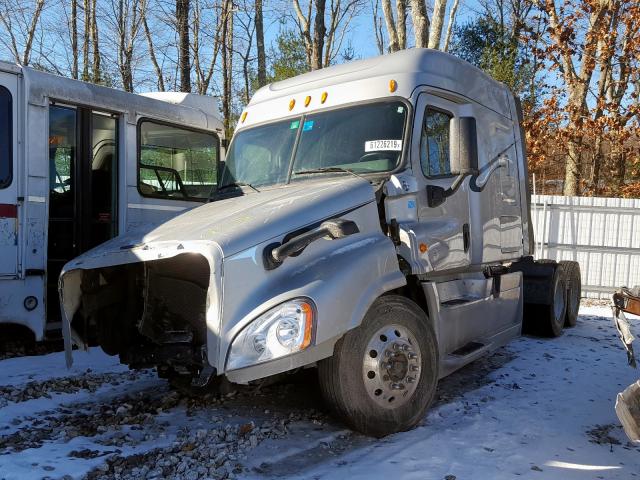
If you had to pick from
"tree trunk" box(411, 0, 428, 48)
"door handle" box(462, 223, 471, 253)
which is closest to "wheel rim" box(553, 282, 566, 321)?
"door handle" box(462, 223, 471, 253)

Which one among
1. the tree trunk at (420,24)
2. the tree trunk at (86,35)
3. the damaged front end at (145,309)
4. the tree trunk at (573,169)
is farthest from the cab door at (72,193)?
the tree trunk at (86,35)

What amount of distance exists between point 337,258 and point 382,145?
1.30m

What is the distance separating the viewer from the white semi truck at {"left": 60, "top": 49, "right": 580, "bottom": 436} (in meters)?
3.54

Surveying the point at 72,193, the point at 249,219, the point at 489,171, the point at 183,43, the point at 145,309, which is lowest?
the point at 145,309

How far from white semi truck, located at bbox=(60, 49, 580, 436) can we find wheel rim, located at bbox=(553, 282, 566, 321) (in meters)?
2.32

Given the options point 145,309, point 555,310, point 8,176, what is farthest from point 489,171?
point 8,176

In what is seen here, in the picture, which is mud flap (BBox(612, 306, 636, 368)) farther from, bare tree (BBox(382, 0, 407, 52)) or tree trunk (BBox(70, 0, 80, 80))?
tree trunk (BBox(70, 0, 80, 80))

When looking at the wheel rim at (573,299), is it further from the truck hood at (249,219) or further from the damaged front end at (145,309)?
the damaged front end at (145,309)

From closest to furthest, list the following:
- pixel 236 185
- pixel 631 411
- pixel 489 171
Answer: pixel 631 411 < pixel 236 185 < pixel 489 171

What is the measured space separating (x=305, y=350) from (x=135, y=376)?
2914 millimetres

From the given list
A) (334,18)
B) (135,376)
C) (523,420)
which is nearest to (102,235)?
(135,376)

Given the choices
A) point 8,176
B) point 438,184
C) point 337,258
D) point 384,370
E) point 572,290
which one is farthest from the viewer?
point 572,290

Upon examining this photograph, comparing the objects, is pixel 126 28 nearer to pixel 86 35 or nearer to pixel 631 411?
pixel 86 35

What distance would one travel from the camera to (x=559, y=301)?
834 cm
